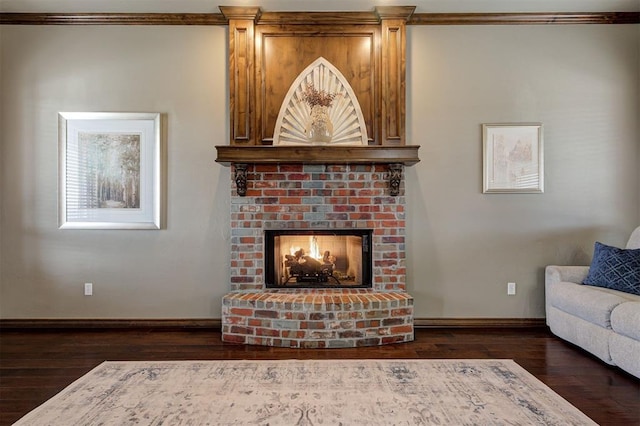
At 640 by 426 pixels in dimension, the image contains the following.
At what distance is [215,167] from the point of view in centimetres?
365

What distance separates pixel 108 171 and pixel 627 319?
420 cm

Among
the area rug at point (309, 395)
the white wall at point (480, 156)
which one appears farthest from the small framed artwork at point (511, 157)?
the area rug at point (309, 395)

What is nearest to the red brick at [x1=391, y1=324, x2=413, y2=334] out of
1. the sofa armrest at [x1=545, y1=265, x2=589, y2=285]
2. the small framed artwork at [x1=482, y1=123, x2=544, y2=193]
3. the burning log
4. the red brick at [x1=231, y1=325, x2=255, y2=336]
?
the burning log

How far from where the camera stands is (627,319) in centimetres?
248

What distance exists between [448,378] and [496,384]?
0.27 metres

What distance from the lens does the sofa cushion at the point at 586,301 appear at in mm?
2688

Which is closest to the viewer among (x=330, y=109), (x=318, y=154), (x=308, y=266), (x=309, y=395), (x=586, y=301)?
(x=309, y=395)

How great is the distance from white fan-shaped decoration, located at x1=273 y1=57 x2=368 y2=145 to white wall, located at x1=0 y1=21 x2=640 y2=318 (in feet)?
1.78

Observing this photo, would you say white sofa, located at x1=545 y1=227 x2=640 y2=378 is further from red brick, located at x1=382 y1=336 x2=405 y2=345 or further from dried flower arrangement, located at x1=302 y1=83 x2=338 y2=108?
dried flower arrangement, located at x1=302 y1=83 x2=338 y2=108

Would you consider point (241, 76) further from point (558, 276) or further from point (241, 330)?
point (558, 276)

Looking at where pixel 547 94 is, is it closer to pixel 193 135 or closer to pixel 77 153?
pixel 193 135

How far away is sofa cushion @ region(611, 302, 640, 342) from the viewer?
241 centimetres

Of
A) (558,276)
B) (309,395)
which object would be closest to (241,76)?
(309,395)

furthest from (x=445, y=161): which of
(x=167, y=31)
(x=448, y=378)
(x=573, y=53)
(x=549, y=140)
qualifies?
(x=167, y=31)
